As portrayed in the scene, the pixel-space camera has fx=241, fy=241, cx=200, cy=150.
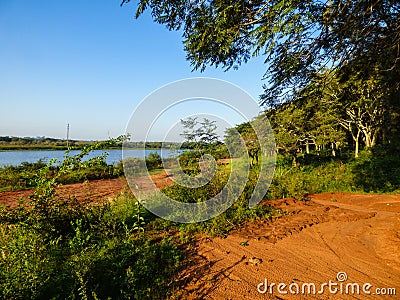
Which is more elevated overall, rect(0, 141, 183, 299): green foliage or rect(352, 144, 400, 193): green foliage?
rect(352, 144, 400, 193): green foliage

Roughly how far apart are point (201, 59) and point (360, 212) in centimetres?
592

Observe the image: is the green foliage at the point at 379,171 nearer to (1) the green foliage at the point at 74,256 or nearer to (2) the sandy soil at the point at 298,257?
(2) the sandy soil at the point at 298,257

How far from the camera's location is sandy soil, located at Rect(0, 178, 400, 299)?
3.22m

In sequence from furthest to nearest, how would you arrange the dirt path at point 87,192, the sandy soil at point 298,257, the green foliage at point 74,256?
the dirt path at point 87,192 < the sandy soil at point 298,257 < the green foliage at point 74,256

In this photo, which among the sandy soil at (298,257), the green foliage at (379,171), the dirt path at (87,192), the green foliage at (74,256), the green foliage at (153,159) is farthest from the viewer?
the green foliage at (153,159)

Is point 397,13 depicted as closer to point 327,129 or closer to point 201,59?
point 201,59

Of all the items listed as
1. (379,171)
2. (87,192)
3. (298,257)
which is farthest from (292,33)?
(379,171)

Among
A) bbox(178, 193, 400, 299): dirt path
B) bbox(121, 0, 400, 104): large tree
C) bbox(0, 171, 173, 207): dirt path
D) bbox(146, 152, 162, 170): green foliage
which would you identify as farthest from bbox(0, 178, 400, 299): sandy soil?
bbox(146, 152, 162, 170): green foliage

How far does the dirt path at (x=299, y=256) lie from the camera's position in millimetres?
3225

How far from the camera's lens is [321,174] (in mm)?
12406

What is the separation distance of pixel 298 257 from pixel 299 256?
43mm

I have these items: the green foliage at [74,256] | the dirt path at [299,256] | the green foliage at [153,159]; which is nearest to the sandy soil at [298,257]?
the dirt path at [299,256]

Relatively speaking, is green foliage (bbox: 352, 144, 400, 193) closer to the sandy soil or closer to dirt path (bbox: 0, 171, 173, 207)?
the sandy soil

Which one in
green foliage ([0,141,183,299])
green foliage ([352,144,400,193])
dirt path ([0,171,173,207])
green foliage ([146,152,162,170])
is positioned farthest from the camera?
green foliage ([146,152,162,170])
